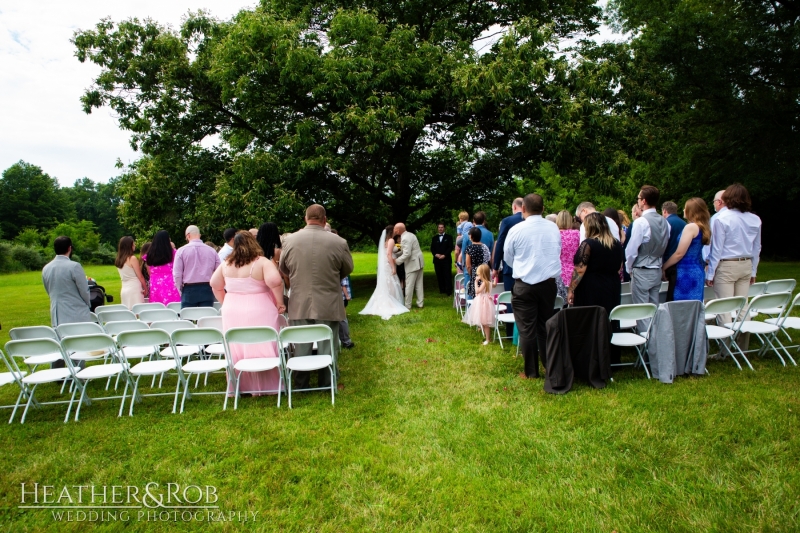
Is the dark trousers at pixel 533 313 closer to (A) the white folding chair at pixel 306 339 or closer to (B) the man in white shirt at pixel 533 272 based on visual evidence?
(B) the man in white shirt at pixel 533 272

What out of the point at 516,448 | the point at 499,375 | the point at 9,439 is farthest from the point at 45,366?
the point at 516,448

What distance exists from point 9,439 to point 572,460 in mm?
4796

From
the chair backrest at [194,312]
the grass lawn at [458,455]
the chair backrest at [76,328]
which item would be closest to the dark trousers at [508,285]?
the grass lawn at [458,455]

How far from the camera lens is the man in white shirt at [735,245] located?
5824mm

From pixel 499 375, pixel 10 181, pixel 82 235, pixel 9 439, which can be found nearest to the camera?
pixel 9 439

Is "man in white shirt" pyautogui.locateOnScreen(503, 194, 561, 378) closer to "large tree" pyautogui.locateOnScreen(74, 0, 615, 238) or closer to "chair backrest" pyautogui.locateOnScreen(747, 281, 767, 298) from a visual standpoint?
"chair backrest" pyautogui.locateOnScreen(747, 281, 767, 298)

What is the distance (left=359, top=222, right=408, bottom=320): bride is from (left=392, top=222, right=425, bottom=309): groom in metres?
0.20

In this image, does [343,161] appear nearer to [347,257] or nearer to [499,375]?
[347,257]

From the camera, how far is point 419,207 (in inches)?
680

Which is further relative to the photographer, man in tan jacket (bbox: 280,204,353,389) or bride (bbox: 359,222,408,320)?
bride (bbox: 359,222,408,320)

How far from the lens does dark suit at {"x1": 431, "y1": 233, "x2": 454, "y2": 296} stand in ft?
40.6

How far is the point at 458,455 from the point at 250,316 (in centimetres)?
276

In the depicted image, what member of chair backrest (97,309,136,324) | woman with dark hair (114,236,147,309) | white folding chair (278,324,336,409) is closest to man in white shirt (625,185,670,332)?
white folding chair (278,324,336,409)

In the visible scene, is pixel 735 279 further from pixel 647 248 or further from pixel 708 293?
pixel 647 248
